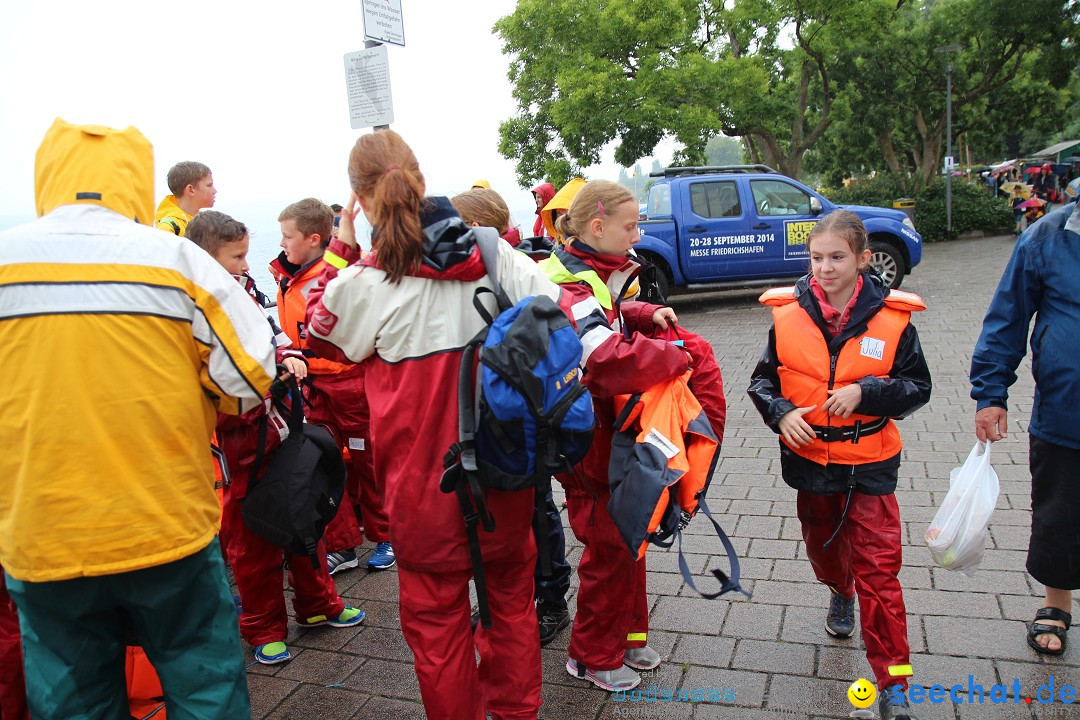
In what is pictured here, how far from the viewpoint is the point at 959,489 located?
3074mm

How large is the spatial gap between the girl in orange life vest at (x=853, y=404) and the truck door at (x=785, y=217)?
31.5 feet

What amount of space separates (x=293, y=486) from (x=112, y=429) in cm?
115

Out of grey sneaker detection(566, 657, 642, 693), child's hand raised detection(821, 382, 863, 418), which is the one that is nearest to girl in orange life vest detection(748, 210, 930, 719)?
child's hand raised detection(821, 382, 863, 418)

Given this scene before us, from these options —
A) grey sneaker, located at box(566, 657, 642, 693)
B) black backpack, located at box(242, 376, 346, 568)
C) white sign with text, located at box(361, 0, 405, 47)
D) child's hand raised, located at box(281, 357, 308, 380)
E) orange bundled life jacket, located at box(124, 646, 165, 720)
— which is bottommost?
grey sneaker, located at box(566, 657, 642, 693)

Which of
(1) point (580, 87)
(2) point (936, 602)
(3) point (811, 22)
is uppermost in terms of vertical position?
(3) point (811, 22)

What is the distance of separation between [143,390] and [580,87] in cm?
1673

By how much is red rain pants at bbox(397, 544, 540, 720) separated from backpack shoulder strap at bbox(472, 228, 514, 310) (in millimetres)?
764

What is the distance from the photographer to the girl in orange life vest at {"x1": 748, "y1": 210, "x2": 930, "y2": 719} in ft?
9.54

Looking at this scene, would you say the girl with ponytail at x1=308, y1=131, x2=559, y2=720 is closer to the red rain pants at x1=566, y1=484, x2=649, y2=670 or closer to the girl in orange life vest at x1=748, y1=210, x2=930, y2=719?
the red rain pants at x1=566, y1=484, x2=649, y2=670

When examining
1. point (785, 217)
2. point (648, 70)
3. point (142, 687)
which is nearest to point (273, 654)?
point (142, 687)

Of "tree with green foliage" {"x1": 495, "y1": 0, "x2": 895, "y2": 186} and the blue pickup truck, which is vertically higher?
"tree with green foliage" {"x1": 495, "y1": 0, "x2": 895, "y2": 186}

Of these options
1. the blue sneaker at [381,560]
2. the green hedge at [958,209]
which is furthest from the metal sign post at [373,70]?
the green hedge at [958,209]

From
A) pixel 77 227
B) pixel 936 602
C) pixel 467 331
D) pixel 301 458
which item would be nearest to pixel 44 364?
pixel 77 227

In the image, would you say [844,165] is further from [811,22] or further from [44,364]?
[44,364]
